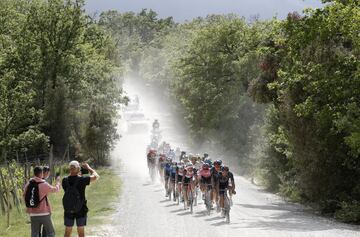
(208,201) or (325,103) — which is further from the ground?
(325,103)

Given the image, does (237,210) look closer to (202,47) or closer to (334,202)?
(334,202)

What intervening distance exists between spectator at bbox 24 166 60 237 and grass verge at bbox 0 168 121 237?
16.2ft

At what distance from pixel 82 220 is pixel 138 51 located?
139873 mm

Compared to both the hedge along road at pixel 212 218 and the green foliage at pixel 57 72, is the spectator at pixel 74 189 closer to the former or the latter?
the hedge along road at pixel 212 218

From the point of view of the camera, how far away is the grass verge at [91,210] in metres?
19.7

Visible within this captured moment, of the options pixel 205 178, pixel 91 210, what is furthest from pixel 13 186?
pixel 205 178

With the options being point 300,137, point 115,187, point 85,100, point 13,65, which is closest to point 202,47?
point 85,100

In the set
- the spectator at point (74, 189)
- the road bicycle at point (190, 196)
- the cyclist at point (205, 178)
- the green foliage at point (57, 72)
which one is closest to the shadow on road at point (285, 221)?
the cyclist at point (205, 178)

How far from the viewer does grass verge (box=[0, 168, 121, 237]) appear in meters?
19.7

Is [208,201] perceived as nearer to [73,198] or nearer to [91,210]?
[91,210]

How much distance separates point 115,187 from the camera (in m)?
33.8

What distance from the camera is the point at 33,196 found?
12.6 metres

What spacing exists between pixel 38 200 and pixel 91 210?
1190 centimetres

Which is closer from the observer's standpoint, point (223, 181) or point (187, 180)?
point (223, 181)
